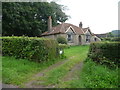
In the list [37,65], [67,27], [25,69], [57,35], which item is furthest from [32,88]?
[67,27]

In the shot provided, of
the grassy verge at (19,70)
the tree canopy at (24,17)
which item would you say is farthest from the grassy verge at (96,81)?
the tree canopy at (24,17)

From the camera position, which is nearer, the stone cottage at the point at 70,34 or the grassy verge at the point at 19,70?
the grassy verge at the point at 19,70

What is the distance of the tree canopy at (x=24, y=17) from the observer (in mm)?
25016

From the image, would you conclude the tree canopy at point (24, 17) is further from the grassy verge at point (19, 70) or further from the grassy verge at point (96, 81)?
the grassy verge at point (96, 81)

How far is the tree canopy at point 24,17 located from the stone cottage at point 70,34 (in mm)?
3225

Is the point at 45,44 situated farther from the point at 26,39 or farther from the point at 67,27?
the point at 67,27

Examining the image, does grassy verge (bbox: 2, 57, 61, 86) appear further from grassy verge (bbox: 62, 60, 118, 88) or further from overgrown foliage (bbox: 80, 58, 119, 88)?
overgrown foliage (bbox: 80, 58, 119, 88)

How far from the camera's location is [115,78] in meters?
6.08

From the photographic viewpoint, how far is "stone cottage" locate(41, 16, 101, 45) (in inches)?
1050

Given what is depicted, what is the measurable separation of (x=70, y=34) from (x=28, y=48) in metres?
19.4

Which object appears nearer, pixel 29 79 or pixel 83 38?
pixel 29 79

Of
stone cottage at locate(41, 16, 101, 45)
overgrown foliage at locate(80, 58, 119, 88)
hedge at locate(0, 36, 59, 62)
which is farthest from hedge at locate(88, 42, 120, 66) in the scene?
stone cottage at locate(41, 16, 101, 45)

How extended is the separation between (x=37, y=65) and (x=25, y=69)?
3.62 ft

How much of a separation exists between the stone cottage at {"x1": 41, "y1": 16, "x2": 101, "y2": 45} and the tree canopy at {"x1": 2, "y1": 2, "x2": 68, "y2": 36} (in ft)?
10.6
